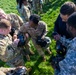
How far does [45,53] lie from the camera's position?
332 inches

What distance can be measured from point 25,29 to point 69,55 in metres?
3.28

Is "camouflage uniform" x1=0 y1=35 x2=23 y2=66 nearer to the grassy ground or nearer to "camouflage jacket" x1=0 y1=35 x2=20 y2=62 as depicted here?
"camouflage jacket" x1=0 y1=35 x2=20 y2=62

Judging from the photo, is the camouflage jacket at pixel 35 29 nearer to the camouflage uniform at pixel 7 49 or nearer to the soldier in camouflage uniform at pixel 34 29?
the soldier in camouflage uniform at pixel 34 29

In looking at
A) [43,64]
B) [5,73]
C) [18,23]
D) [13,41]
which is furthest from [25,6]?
[5,73]

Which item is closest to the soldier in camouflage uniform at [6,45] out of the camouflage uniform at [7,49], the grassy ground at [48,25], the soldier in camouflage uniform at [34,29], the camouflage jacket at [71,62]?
the camouflage uniform at [7,49]

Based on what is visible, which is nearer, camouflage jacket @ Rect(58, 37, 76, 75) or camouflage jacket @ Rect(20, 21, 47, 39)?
camouflage jacket @ Rect(58, 37, 76, 75)

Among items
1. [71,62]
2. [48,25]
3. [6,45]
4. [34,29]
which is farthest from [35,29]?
[48,25]

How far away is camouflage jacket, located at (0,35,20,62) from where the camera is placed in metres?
5.91

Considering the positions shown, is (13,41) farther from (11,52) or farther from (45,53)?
(45,53)

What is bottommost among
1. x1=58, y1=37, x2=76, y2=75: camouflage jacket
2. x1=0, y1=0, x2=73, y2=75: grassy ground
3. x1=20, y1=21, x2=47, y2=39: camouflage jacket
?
x1=0, y1=0, x2=73, y2=75: grassy ground

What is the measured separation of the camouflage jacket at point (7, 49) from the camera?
5.91m

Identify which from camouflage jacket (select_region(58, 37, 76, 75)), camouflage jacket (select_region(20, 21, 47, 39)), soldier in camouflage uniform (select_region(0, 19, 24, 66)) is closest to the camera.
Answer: camouflage jacket (select_region(58, 37, 76, 75))

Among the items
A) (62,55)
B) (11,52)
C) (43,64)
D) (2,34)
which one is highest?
(2,34)

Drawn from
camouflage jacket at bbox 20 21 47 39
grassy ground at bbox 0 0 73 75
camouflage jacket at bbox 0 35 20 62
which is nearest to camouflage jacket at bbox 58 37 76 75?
camouflage jacket at bbox 0 35 20 62
